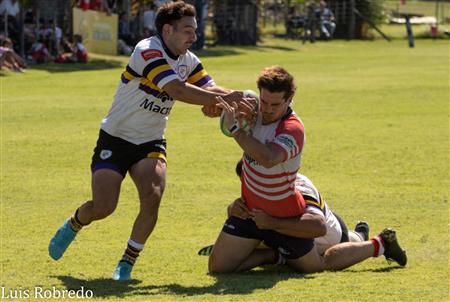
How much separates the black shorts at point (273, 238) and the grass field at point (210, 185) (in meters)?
0.21

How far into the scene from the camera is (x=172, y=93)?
28.1ft

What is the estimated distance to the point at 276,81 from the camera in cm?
835

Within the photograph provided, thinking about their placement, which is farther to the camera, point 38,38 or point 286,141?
point 38,38

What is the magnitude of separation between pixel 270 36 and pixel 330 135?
32.8 metres

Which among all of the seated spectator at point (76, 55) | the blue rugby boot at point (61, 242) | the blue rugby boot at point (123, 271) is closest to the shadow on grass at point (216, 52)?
the seated spectator at point (76, 55)

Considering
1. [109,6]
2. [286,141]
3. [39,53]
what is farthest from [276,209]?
[109,6]

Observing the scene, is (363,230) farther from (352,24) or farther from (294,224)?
(352,24)

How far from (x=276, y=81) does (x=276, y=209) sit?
1101mm

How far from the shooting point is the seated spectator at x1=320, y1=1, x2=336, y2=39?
168 feet

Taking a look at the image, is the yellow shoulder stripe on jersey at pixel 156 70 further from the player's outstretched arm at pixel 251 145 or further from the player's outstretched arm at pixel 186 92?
the player's outstretched arm at pixel 251 145

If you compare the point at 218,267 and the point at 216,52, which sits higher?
the point at 218,267

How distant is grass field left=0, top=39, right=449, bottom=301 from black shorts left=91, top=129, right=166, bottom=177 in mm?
913

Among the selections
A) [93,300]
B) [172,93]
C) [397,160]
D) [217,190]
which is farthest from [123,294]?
[397,160]

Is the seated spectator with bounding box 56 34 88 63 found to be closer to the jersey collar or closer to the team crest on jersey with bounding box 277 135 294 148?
the jersey collar
